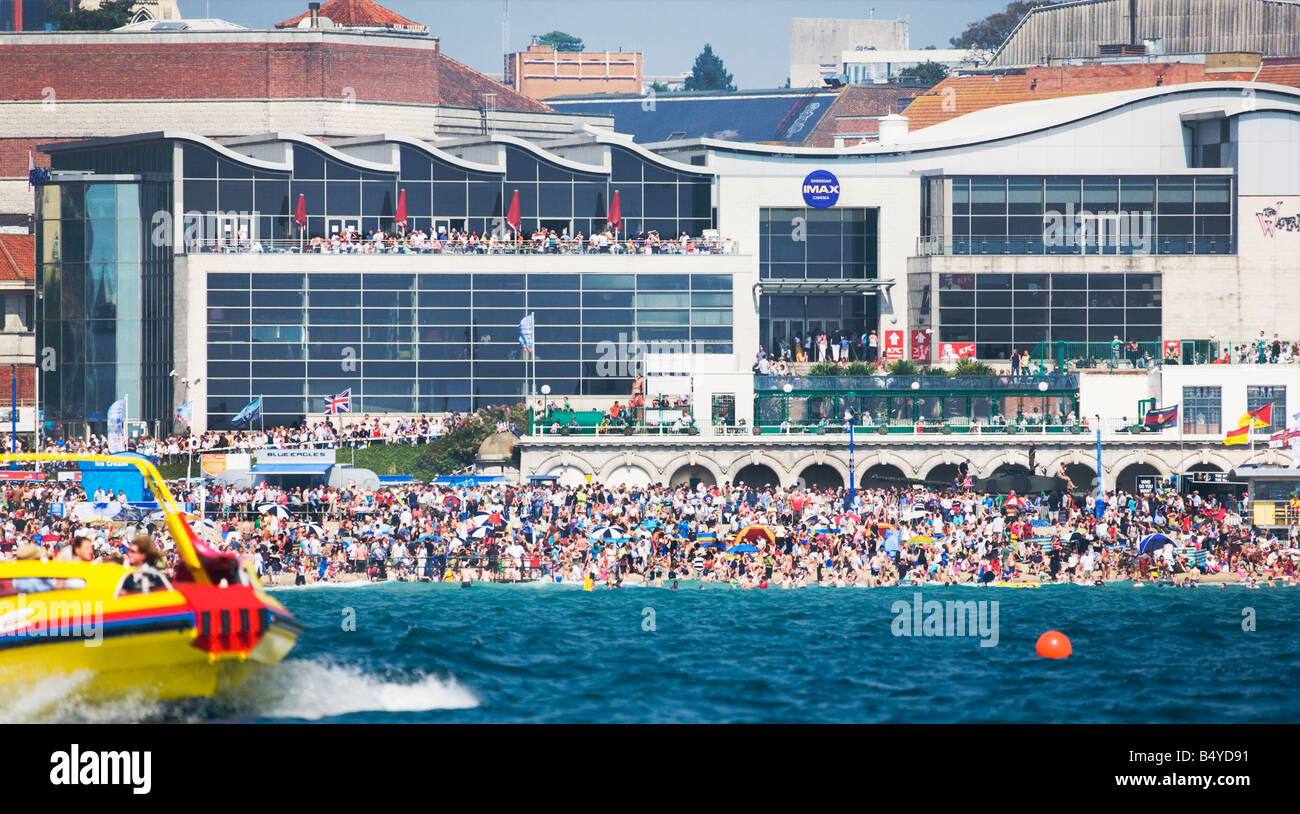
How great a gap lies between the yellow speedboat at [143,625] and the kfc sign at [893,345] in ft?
222

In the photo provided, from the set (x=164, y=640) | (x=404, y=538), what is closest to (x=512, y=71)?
(x=404, y=538)

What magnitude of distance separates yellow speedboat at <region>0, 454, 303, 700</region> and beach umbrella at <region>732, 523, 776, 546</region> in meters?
31.7

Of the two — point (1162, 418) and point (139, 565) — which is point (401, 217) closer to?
point (1162, 418)

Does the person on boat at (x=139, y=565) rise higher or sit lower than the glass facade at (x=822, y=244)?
lower

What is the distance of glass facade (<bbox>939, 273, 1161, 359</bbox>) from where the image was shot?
89.9 meters

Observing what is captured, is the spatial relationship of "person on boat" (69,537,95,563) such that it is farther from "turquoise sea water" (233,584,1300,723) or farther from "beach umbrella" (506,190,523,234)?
"beach umbrella" (506,190,523,234)

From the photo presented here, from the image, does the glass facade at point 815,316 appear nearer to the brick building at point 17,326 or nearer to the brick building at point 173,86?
the brick building at point 173,86

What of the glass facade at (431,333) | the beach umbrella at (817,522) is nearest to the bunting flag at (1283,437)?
the beach umbrella at (817,522)

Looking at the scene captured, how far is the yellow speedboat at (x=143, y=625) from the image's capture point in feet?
84.8

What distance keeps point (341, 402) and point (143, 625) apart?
5627cm

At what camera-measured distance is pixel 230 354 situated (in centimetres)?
8462

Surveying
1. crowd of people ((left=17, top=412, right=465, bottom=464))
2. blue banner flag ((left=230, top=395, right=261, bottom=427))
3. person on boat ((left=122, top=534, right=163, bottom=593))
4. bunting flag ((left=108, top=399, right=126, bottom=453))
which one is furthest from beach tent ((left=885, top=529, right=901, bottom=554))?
blue banner flag ((left=230, top=395, right=261, bottom=427))

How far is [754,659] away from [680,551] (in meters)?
14.9
